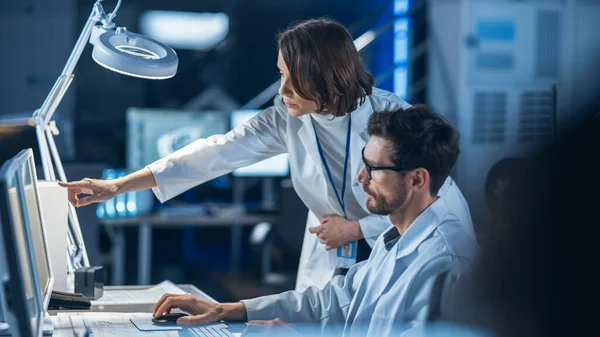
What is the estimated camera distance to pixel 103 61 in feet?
5.23

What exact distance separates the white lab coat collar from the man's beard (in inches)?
3.3

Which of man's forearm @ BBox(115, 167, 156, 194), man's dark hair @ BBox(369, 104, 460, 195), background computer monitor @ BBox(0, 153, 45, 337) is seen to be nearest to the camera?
background computer monitor @ BBox(0, 153, 45, 337)

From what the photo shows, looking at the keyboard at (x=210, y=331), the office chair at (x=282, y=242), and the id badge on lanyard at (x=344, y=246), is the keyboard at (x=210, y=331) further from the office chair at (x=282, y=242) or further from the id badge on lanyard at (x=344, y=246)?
the office chair at (x=282, y=242)

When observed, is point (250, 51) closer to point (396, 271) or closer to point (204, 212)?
point (204, 212)

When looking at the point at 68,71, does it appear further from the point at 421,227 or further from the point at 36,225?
the point at 421,227

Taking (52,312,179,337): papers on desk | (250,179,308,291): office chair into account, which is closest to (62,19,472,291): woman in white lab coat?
(52,312,179,337): papers on desk

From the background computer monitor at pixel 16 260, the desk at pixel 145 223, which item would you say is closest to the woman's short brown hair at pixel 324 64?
the background computer monitor at pixel 16 260

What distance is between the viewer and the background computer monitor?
0.91 meters

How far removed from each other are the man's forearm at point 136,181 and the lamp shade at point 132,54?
13.2 inches

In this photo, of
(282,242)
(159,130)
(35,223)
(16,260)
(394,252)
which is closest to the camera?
(16,260)

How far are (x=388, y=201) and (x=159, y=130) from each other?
10.8 feet

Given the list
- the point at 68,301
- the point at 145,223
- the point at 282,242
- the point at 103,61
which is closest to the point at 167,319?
the point at 68,301

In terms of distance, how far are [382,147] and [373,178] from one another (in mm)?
65

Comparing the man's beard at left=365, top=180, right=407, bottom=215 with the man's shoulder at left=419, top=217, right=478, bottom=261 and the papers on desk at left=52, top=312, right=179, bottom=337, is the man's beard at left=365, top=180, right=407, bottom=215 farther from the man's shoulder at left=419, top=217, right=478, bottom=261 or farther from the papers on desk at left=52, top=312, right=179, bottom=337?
the papers on desk at left=52, top=312, right=179, bottom=337
